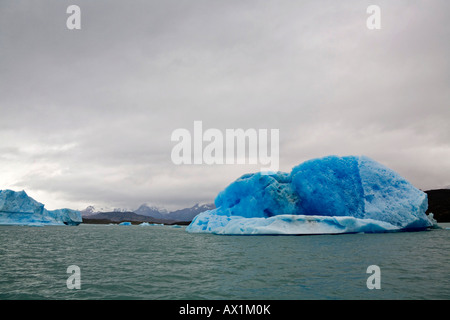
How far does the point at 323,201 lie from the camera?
2705 centimetres

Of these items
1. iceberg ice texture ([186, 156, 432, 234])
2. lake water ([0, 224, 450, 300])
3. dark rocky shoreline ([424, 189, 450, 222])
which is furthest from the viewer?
dark rocky shoreline ([424, 189, 450, 222])

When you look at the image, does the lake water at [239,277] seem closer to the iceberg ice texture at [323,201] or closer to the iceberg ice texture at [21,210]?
the iceberg ice texture at [323,201]

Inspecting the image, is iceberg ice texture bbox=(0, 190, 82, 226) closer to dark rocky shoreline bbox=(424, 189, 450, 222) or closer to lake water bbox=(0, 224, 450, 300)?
lake water bbox=(0, 224, 450, 300)

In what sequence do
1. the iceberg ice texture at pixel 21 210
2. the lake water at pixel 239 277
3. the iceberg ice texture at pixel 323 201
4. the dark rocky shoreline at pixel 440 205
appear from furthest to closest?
the dark rocky shoreline at pixel 440 205 < the iceberg ice texture at pixel 21 210 < the iceberg ice texture at pixel 323 201 < the lake water at pixel 239 277

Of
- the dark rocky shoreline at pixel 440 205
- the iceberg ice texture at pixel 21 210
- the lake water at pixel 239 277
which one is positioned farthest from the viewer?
the dark rocky shoreline at pixel 440 205

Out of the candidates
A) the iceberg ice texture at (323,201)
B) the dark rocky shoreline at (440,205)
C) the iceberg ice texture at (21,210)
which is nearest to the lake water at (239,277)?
the iceberg ice texture at (323,201)

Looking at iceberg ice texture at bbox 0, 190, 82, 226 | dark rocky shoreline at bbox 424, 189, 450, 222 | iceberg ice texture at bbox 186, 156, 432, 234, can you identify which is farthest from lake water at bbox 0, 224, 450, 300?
dark rocky shoreline at bbox 424, 189, 450, 222

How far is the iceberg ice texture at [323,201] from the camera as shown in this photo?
72.3ft

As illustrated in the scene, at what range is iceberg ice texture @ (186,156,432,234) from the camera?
22.0 m

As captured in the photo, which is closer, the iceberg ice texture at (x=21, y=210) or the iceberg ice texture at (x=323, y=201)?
the iceberg ice texture at (x=323, y=201)
